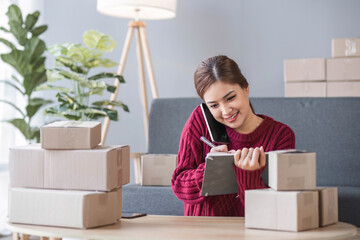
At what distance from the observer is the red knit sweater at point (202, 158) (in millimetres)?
1645


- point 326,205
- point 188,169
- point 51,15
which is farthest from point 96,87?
point 326,205

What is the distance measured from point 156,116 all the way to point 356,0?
1.95 m

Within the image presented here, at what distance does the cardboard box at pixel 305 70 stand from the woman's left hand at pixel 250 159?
224cm

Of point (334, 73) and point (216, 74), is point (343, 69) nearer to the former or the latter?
point (334, 73)

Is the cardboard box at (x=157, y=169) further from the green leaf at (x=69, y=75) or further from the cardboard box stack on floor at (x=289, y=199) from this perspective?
the cardboard box stack on floor at (x=289, y=199)

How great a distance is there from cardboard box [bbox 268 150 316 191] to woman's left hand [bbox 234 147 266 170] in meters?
0.06

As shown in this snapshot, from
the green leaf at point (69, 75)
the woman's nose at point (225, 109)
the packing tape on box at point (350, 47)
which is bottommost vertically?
the woman's nose at point (225, 109)

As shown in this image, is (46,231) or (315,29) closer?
(46,231)

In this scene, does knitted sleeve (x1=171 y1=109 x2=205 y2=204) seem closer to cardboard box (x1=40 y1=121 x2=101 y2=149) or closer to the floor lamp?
cardboard box (x1=40 y1=121 x2=101 y2=149)

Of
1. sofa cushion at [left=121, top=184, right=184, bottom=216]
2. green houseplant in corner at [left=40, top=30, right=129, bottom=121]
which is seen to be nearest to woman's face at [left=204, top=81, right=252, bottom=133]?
sofa cushion at [left=121, top=184, right=184, bottom=216]

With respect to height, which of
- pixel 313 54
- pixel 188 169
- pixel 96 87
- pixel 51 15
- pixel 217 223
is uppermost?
pixel 51 15

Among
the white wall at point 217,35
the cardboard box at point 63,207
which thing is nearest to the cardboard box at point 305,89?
the white wall at point 217,35

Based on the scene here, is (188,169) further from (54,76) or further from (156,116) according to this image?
(54,76)

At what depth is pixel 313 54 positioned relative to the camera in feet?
13.1
